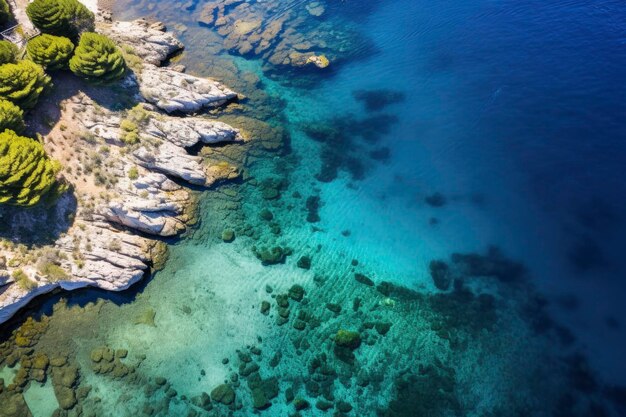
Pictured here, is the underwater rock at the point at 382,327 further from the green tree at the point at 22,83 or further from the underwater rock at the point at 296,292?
the green tree at the point at 22,83

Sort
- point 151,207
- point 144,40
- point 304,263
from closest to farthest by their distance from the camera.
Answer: point 304,263 < point 151,207 < point 144,40

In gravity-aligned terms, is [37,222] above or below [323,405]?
above

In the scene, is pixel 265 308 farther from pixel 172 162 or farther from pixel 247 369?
pixel 172 162

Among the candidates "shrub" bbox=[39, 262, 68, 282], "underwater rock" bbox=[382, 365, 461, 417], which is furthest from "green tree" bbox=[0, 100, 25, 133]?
"underwater rock" bbox=[382, 365, 461, 417]

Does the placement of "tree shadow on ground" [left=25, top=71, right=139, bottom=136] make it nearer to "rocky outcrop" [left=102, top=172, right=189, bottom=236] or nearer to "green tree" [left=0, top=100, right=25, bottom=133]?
"green tree" [left=0, top=100, right=25, bottom=133]

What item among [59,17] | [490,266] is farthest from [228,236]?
[59,17]

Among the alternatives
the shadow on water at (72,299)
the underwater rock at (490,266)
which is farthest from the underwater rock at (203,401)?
the underwater rock at (490,266)

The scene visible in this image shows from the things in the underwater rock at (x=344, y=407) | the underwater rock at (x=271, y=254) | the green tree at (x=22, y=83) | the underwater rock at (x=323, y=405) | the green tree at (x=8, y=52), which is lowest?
the underwater rock at (x=344, y=407)
